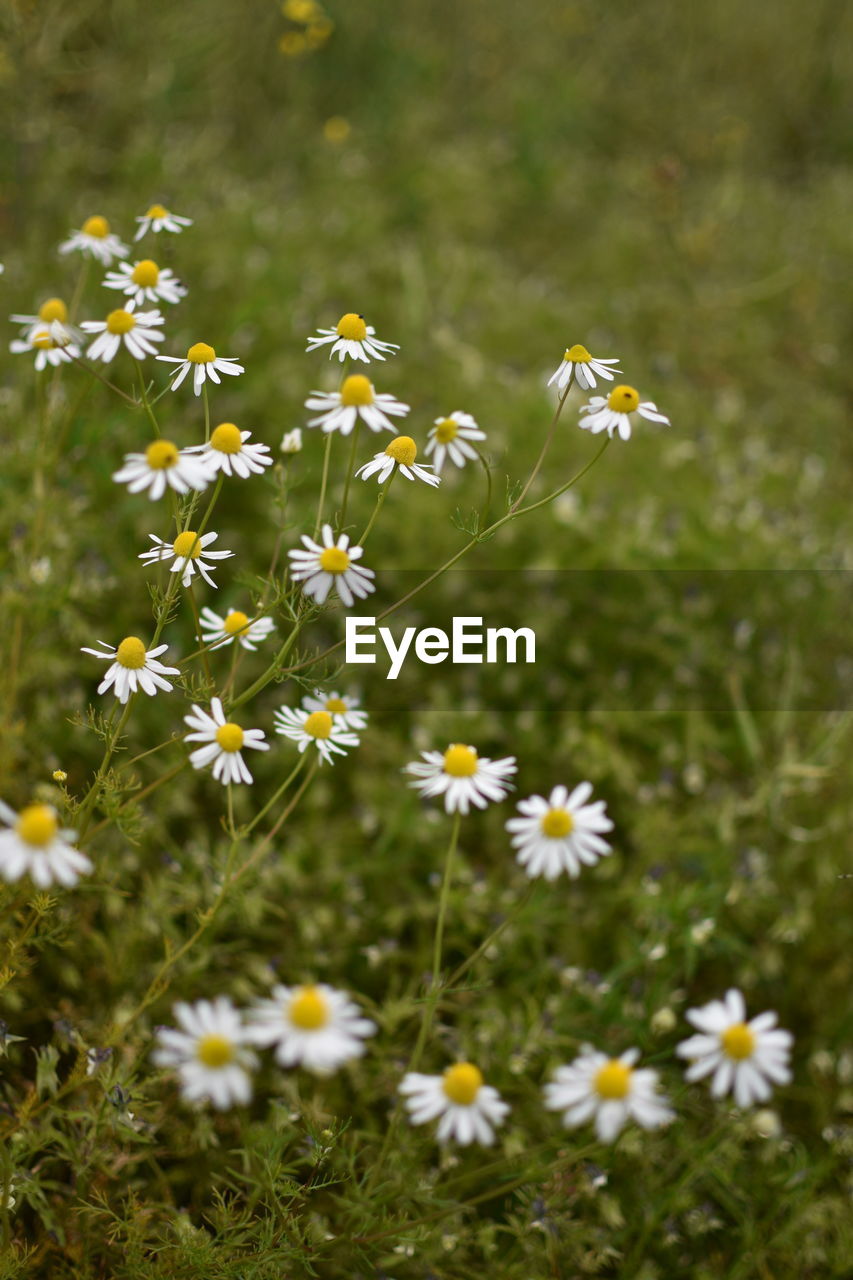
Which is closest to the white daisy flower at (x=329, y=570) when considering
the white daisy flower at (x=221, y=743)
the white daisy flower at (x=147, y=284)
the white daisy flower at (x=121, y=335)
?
the white daisy flower at (x=221, y=743)

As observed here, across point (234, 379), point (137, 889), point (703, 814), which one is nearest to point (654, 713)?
point (703, 814)

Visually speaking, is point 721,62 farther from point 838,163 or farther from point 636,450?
point 636,450

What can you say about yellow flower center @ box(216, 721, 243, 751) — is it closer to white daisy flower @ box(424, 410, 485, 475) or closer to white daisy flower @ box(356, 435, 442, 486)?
white daisy flower @ box(356, 435, 442, 486)

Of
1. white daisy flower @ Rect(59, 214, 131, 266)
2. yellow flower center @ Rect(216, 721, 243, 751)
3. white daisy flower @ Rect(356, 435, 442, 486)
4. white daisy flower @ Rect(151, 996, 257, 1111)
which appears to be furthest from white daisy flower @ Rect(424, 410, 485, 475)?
white daisy flower @ Rect(151, 996, 257, 1111)

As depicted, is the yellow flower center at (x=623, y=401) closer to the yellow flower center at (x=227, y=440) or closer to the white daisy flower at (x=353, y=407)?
the white daisy flower at (x=353, y=407)

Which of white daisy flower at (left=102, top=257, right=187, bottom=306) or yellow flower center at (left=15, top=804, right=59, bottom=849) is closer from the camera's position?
yellow flower center at (left=15, top=804, right=59, bottom=849)
